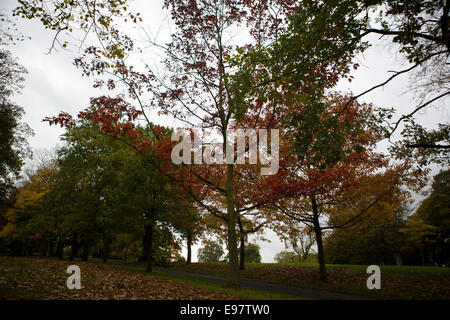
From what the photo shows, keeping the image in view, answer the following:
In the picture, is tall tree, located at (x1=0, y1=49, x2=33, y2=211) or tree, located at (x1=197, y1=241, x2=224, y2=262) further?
tree, located at (x1=197, y1=241, x2=224, y2=262)

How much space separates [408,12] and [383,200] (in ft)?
32.4

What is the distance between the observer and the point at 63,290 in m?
6.52

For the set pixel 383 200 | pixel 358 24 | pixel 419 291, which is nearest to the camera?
pixel 358 24

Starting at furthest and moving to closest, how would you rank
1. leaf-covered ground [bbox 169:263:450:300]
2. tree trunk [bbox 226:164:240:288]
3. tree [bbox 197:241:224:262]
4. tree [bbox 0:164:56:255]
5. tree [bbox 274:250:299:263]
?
tree [bbox 197:241:224:262] < tree [bbox 274:250:299:263] < tree [bbox 0:164:56:255] < leaf-covered ground [bbox 169:263:450:300] < tree trunk [bbox 226:164:240:288]

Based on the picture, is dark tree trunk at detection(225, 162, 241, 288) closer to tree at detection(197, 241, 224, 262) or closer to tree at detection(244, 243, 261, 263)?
tree at detection(244, 243, 261, 263)

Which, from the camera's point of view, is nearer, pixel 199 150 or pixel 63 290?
pixel 63 290

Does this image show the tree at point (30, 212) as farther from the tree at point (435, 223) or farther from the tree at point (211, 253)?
the tree at point (211, 253)

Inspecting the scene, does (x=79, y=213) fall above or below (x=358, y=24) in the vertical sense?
below

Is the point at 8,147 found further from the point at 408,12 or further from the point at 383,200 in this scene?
the point at 383,200

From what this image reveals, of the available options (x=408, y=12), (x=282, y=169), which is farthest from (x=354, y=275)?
(x=408, y=12)

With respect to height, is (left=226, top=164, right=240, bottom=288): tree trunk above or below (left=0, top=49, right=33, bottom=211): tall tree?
below

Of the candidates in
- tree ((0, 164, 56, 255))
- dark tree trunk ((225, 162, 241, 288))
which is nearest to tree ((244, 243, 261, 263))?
tree ((0, 164, 56, 255))
